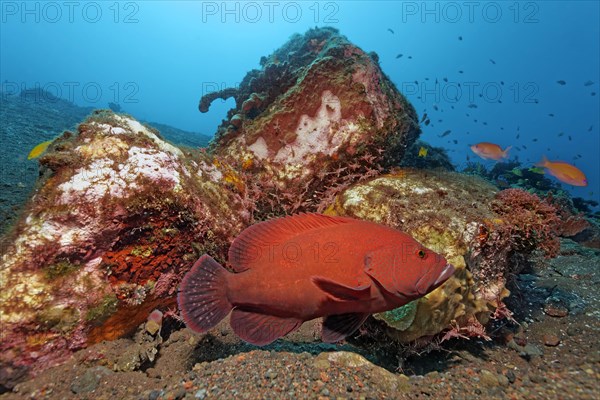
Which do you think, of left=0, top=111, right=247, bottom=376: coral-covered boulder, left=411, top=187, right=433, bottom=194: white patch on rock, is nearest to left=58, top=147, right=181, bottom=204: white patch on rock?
left=0, top=111, right=247, bottom=376: coral-covered boulder

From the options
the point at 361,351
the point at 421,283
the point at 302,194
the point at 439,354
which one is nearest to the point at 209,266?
the point at 421,283

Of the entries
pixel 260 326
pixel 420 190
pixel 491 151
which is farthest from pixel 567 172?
pixel 260 326

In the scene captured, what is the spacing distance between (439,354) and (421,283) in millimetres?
1765

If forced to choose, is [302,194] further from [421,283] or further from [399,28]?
[399,28]

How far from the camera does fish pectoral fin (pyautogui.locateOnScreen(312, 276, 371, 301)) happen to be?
204 cm

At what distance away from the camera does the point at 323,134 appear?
178 inches

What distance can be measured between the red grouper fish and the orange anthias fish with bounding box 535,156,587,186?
8.02 meters

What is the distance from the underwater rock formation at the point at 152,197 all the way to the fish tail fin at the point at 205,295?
40.4 inches

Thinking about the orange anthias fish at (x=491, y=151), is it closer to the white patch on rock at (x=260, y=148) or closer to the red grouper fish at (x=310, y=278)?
the white patch on rock at (x=260, y=148)

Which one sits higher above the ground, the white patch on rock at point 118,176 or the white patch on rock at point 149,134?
the white patch on rock at point 149,134

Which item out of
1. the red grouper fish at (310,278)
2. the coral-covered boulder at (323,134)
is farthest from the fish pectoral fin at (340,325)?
the coral-covered boulder at (323,134)

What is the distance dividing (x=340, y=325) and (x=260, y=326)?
0.63 meters

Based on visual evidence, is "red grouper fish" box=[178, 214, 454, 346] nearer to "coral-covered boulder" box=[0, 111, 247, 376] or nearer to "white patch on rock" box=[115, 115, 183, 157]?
"coral-covered boulder" box=[0, 111, 247, 376]

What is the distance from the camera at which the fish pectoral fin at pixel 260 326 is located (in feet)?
7.75
